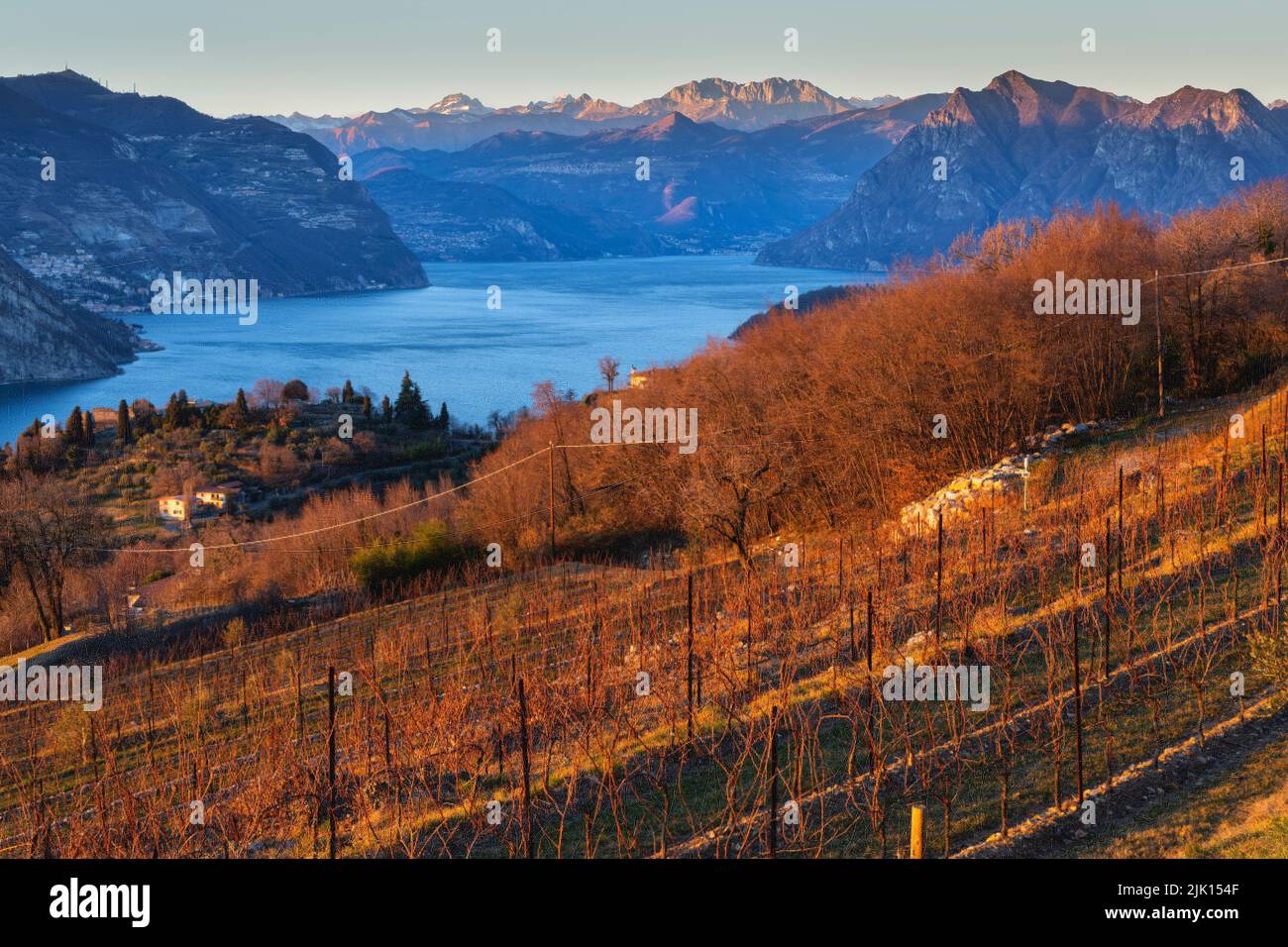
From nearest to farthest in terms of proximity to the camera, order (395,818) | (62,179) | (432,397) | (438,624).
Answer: (395,818) → (438,624) → (432,397) → (62,179)

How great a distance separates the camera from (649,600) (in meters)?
18.8

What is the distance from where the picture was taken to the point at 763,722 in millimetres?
10672

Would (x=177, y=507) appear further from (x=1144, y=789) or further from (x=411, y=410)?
(x=1144, y=789)

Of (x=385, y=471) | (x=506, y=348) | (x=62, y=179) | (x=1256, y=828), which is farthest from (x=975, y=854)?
(x=62, y=179)

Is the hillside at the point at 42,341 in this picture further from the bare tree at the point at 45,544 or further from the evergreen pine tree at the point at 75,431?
the bare tree at the point at 45,544

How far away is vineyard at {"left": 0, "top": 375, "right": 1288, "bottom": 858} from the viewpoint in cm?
886

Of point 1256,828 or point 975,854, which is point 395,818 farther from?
point 1256,828

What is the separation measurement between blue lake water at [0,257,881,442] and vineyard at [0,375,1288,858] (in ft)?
159

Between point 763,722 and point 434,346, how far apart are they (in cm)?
11537

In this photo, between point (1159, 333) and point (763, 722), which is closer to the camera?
point (763, 722)

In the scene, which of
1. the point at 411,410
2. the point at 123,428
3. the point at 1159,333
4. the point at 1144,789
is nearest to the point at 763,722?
the point at 1144,789

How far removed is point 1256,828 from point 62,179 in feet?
693

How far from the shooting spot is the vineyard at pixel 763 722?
8.86 m

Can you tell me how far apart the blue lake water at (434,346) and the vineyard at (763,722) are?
48555mm
